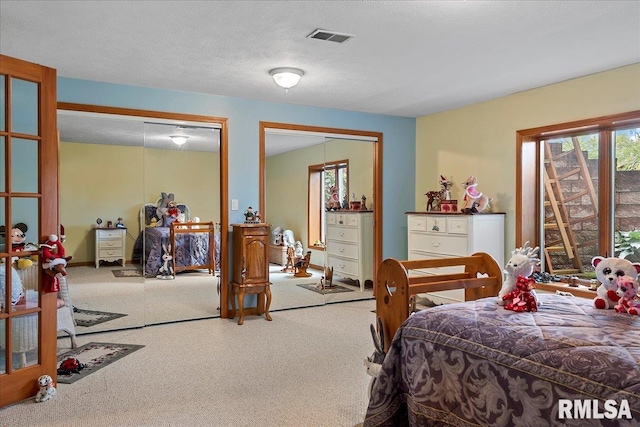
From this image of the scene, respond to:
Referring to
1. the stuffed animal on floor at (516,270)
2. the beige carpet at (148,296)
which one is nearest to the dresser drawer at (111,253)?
the beige carpet at (148,296)

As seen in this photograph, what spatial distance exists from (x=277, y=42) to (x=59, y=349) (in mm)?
3019

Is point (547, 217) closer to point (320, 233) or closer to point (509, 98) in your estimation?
point (509, 98)

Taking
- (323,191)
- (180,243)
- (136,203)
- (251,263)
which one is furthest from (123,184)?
(323,191)

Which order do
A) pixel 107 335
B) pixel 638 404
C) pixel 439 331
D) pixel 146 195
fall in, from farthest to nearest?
pixel 146 195
pixel 107 335
pixel 439 331
pixel 638 404

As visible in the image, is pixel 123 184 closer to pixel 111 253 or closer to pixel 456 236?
pixel 111 253

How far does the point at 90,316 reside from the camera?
446 centimetres

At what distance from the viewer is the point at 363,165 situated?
18.6 feet

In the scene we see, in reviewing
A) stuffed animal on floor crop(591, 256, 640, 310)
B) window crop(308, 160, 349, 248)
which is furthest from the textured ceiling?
stuffed animal on floor crop(591, 256, 640, 310)

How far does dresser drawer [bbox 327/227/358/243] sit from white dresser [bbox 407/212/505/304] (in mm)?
804

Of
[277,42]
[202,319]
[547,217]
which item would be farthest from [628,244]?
[202,319]

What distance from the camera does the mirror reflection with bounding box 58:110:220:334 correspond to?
14.9 ft

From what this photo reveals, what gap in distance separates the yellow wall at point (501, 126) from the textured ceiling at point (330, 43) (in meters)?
0.16

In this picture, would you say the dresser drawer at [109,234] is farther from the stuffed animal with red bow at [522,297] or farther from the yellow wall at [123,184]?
the stuffed animal with red bow at [522,297]

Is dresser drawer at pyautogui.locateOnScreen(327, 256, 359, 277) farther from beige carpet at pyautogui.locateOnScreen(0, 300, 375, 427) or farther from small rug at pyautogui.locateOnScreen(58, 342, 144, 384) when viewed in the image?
small rug at pyautogui.locateOnScreen(58, 342, 144, 384)
